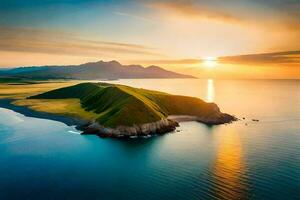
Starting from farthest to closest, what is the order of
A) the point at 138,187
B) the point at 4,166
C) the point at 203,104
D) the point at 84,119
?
the point at 203,104 < the point at 84,119 < the point at 4,166 < the point at 138,187

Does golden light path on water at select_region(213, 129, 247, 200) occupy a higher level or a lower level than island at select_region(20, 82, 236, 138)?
lower

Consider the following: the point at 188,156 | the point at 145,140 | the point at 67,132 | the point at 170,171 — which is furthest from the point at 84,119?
the point at 170,171

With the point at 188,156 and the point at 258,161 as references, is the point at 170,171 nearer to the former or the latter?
the point at 188,156

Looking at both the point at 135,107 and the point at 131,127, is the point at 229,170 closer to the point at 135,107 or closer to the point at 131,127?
the point at 131,127

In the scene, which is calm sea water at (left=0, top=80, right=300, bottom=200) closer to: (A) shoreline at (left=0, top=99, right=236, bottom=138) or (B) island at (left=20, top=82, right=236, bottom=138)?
(A) shoreline at (left=0, top=99, right=236, bottom=138)

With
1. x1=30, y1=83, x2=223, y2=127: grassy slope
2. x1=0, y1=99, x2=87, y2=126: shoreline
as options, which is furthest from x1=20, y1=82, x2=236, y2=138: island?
x1=0, y1=99, x2=87, y2=126: shoreline

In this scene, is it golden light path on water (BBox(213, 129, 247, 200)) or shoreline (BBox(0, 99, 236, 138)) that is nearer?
golden light path on water (BBox(213, 129, 247, 200))

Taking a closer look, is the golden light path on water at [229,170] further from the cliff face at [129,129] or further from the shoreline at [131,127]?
the shoreline at [131,127]

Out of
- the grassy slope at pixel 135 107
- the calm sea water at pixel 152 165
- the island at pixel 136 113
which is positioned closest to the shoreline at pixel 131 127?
the island at pixel 136 113
